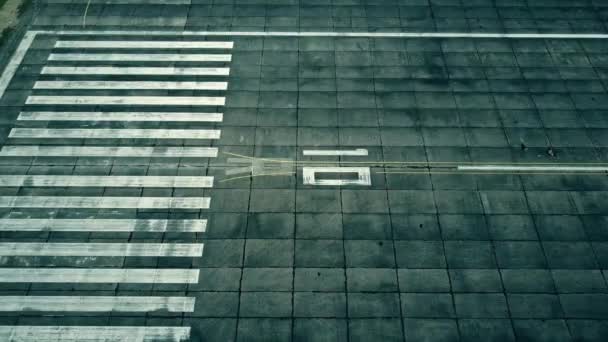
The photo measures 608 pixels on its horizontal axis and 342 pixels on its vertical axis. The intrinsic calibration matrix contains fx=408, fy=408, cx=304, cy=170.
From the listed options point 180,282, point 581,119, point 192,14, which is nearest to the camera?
point 180,282

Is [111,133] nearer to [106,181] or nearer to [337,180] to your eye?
[106,181]

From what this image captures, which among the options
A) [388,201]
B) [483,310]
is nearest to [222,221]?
[388,201]

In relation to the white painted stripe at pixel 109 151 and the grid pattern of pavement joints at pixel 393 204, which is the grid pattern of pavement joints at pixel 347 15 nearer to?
the grid pattern of pavement joints at pixel 393 204

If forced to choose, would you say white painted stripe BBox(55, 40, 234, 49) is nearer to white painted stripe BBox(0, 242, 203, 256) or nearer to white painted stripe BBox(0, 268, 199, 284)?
white painted stripe BBox(0, 242, 203, 256)

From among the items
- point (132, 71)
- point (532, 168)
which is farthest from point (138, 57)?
point (532, 168)

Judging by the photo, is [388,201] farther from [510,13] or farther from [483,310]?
[510,13]

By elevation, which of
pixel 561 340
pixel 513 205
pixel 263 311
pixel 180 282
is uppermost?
pixel 513 205

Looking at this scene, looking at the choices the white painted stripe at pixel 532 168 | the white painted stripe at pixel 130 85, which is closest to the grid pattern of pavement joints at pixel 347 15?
the white painted stripe at pixel 130 85

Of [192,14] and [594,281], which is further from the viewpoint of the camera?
[192,14]
